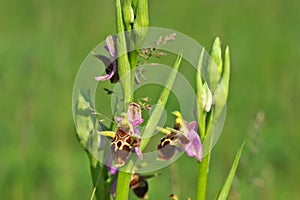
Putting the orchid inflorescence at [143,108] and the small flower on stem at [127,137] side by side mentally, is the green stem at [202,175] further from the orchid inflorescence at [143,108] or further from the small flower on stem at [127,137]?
the small flower on stem at [127,137]

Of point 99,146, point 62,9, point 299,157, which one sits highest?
point 62,9

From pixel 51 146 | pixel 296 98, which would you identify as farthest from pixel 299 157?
pixel 51 146

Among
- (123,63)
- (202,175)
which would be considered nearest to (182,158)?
(202,175)

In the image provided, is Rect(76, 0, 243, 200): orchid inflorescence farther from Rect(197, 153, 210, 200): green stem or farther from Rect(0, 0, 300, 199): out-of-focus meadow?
Rect(0, 0, 300, 199): out-of-focus meadow

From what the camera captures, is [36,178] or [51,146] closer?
[36,178]

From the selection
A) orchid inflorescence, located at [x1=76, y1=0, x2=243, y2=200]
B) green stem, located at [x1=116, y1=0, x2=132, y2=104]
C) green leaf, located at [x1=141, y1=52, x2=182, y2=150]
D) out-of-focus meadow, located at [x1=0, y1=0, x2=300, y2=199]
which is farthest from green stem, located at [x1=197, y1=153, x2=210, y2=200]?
out-of-focus meadow, located at [x1=0, y1=0, x2=300, y2=199]

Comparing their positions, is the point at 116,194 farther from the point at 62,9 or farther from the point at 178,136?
the point at 62,9

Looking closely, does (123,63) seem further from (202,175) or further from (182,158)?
(182,158)

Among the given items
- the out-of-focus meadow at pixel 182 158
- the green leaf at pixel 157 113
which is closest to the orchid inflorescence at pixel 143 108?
the green leaf at pixel 157 113
